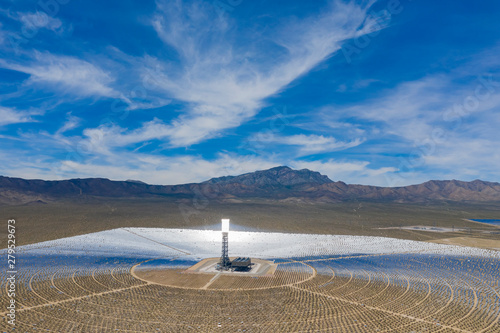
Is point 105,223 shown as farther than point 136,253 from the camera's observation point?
Yes

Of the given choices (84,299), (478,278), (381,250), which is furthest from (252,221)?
Answer: (84,299)

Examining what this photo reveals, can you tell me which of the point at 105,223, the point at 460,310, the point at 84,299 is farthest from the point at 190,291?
the point at 105,223

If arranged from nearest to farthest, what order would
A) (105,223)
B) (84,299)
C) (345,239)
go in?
1. (84,299)
2. (345,239)
3. (105,223)

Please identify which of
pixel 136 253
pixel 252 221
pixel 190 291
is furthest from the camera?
pixel 252 221

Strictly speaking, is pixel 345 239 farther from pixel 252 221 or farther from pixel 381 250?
pixel 252 221

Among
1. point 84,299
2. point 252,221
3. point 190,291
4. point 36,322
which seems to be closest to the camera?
point 36,322

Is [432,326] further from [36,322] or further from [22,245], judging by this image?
[22,245]
